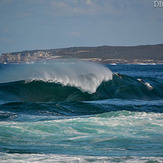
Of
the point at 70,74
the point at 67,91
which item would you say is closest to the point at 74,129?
the point at 67,91

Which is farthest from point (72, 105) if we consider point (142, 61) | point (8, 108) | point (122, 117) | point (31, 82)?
point (142, 61)

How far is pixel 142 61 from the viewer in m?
169

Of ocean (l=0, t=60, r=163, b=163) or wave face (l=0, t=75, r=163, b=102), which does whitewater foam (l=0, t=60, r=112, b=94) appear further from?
ocean (l=0, t=60, r=163, b=163)

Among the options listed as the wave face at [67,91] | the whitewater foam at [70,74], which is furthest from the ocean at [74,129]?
the whitewater foam at [70,74]

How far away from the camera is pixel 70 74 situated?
23609mm

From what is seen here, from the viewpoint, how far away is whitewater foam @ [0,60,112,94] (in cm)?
2237

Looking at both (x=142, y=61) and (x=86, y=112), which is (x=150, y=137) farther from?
(x=142, y=61)

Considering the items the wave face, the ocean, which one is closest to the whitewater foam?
the wave face

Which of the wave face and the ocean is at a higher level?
the wave face

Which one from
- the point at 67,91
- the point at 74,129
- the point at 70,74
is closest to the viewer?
the point at 74,129

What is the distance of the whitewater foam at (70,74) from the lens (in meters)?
22.4

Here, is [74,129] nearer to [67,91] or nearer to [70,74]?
[67,91]

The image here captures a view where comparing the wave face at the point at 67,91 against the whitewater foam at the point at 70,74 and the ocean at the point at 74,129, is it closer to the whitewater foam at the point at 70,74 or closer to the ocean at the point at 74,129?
the ocean at the point at 74,129

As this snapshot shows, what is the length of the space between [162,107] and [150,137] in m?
7.48
